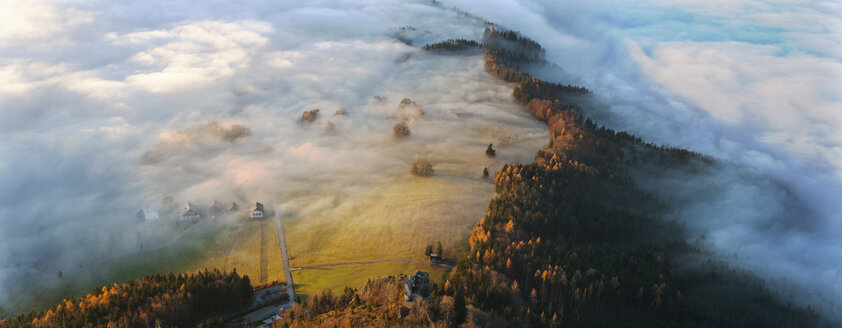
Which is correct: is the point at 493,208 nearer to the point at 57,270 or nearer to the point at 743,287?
the point at 743,287

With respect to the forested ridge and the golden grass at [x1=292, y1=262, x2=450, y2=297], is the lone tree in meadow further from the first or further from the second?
the golden grass at [x1=292, y1=262, x2=450, y2=297]

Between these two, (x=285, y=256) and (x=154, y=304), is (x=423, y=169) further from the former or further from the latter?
(x=154, y=304)

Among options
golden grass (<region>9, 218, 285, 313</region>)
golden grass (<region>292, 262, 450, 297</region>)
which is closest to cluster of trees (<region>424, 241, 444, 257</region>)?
golden grass (<region>292, 262, 450, 297</region>)

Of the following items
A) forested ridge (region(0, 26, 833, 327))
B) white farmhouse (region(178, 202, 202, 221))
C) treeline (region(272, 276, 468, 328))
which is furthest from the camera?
white farmhouse (region(178, 202, 202, 221))

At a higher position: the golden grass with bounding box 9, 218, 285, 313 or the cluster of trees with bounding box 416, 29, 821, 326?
the cluster of trees with bounding box 416, 29, 821, 326

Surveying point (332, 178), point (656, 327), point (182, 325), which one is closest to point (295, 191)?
point (332, 178)

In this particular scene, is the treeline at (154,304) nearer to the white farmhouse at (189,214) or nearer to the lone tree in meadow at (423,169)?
the white farmhouse at (189,214)

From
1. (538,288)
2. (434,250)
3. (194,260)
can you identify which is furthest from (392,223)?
(194,260)
